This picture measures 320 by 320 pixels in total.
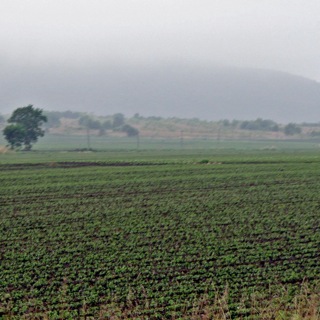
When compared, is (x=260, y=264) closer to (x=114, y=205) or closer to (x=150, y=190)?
(x=114, y=205)

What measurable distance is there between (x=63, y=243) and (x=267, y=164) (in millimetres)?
25854

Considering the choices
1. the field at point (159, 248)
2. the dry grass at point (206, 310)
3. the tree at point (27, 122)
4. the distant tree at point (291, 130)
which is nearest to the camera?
the dry grass at point (206, 310)

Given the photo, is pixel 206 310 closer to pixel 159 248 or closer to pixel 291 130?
pixel 159 248

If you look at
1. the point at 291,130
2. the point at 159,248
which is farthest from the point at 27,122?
the point at 291,130

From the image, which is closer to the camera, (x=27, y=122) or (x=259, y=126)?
(x=27, y=122)

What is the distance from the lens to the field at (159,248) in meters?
13.9

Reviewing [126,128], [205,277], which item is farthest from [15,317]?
[126,128]

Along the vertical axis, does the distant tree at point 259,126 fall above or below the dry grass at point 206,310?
above

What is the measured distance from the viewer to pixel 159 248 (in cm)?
1817

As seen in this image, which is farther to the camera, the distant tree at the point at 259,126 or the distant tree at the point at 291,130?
the distant tree at the point at 259,126

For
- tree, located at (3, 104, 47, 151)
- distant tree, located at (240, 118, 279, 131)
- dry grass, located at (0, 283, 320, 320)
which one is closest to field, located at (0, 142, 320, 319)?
dry grass, located at (0, 283, 320, 320)

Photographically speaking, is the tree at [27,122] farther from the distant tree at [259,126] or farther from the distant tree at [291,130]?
the distant tree at [259,126]

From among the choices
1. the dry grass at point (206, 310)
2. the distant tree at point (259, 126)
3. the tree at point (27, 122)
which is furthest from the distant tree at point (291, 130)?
the dry grass at point (206, 310)

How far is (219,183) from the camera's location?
1244 inches
